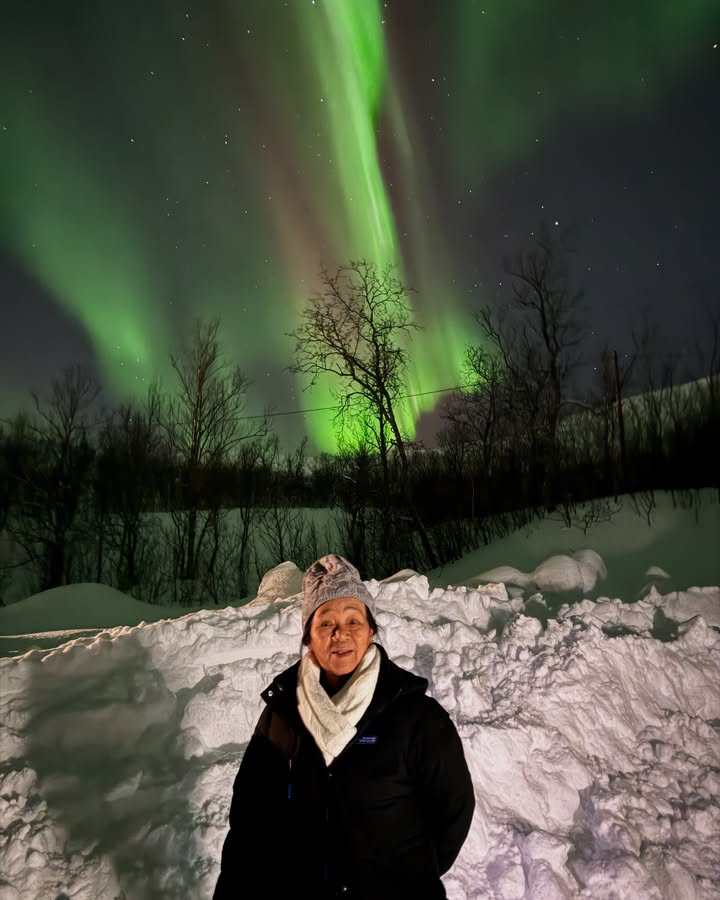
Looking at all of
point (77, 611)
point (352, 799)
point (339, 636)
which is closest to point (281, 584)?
point (77, 611)

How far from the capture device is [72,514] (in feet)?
77.4

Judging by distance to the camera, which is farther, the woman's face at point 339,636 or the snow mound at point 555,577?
the snow mound at point 555,577

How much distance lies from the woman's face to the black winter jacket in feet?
0.89

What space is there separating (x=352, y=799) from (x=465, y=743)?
263 centimetres

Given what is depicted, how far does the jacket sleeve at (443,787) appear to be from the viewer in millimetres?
2229

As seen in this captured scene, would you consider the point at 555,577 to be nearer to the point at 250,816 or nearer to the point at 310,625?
the point at 310,625

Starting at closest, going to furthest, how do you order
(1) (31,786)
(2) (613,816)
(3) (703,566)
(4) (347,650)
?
(4) (347,650) → (1) (31,786) → (2) (613,816) → (3) (703,566)

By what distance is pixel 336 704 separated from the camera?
2359mm

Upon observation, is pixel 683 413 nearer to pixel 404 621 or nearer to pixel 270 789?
pixel 404 621

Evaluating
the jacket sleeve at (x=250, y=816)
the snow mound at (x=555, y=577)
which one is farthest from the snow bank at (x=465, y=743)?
the jacket sleeve at (x=250, y=816)

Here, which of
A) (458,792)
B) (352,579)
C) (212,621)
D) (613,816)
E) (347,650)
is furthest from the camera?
(212,621)

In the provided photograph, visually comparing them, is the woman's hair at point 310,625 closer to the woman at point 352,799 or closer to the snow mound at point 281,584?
the woman at point 352,799

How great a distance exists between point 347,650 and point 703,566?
9.29m

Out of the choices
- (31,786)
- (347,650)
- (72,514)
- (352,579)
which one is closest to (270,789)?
(347,650)
